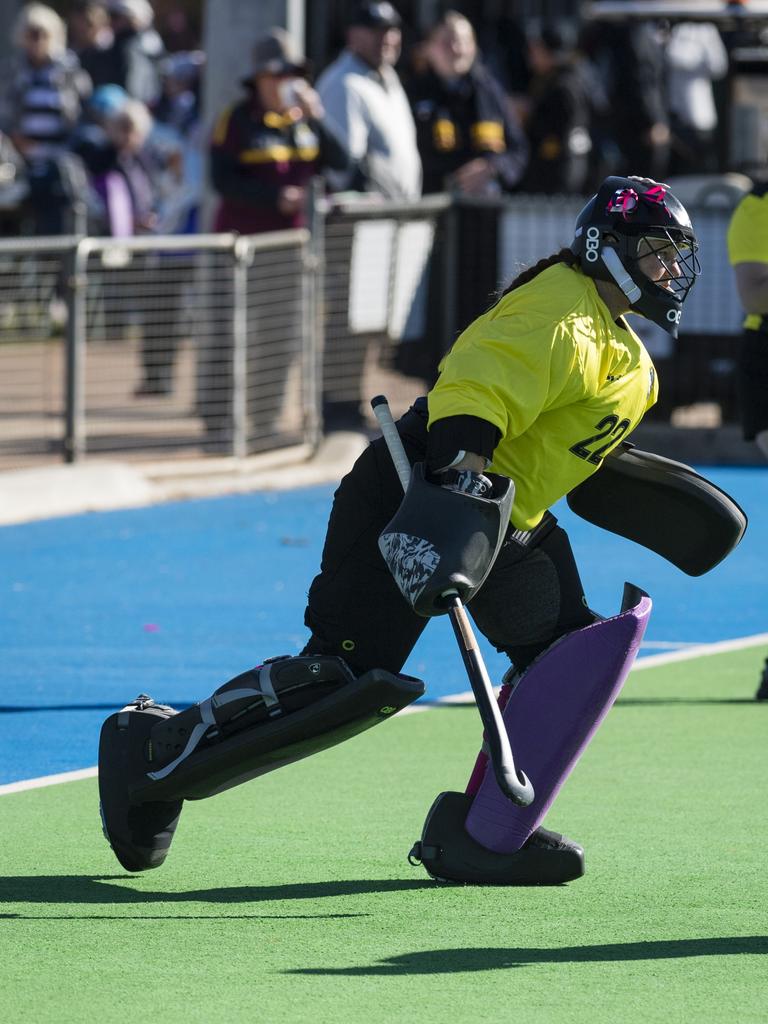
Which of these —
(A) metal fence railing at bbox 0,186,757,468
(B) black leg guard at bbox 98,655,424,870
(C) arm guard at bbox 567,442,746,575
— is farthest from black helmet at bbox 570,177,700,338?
(A) metal fence railing at bbox 0,186,757,468

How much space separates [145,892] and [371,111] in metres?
9.28

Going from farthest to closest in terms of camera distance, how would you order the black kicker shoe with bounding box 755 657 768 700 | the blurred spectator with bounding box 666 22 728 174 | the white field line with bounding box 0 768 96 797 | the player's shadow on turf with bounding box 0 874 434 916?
the blurred spectator with bounding box 666 22 728 174 < the black kicker shoe with bounding box 755 657 768 700 < the white field line with bounding box 0 768 96 797 < the player's shadow on turf with bounding box 0 874 434 916

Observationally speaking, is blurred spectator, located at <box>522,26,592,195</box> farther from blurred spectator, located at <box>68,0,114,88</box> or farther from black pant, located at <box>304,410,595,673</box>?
black pant, located at <box>304,410,595,673</box>

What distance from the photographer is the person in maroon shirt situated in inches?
529

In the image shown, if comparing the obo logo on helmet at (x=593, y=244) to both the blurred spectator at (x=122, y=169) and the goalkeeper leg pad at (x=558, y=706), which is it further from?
the blurred spectator at (x=122, y=169)

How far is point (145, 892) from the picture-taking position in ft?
17.8

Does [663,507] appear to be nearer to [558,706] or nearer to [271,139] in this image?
[558,706]

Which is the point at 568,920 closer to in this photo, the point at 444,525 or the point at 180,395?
the point at 444,525

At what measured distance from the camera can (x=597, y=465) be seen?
552 cm

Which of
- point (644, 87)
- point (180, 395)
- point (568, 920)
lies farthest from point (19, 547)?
point (644, 87)

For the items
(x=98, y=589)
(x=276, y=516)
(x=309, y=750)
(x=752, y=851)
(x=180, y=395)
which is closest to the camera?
(x=309, y=750)

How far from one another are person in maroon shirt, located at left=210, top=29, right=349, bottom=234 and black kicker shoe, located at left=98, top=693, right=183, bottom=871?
8308 millimetres

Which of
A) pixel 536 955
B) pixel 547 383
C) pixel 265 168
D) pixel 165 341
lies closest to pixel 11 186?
pixel 165 341

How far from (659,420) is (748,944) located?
10.2 meters
